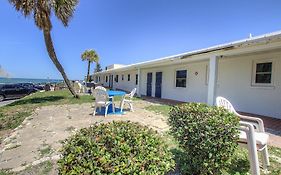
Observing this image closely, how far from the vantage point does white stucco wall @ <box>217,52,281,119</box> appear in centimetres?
745

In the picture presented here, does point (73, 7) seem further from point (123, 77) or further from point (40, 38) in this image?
point (123, 77)

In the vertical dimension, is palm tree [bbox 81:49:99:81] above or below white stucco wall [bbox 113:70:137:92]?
above

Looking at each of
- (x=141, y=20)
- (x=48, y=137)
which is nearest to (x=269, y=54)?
(x=48, y=137)

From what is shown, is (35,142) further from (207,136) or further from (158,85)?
(158,85)

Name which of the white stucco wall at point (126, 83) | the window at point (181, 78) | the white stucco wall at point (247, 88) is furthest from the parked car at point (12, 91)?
the white stucco wall at point (247, 88)

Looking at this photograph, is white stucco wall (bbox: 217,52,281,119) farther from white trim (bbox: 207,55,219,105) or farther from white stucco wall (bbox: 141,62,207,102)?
white trim (bbox: 207,55,219,105)

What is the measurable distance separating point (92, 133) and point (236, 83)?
896 centimetres

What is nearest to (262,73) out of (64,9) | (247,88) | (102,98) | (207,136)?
(247,88)

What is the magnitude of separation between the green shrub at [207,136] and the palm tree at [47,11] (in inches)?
478

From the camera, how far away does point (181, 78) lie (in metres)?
13.0

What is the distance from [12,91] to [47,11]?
33.4 ft

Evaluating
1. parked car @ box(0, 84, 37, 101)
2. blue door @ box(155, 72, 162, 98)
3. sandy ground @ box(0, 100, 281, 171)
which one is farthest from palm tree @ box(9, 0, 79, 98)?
parked car @ box(0, 84, 37, 101)

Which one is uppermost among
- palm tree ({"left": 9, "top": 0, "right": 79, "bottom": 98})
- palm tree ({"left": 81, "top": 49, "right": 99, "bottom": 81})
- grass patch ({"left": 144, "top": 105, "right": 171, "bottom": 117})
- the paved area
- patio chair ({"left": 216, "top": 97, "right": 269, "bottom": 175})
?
palm tree ({"left": 81, "top": 49, "right": 99, "bottom": 81})

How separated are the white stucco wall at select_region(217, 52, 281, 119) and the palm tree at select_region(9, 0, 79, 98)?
10226 millimetres
